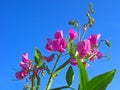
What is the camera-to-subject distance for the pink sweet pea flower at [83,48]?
1.86 m

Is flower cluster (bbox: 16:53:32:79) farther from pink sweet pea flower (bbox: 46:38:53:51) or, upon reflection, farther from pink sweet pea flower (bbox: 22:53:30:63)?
pink sweet pea flower (bbox: 46:38:53:51)

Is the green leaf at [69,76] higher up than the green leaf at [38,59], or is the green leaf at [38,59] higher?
the green leaf at [38,59]

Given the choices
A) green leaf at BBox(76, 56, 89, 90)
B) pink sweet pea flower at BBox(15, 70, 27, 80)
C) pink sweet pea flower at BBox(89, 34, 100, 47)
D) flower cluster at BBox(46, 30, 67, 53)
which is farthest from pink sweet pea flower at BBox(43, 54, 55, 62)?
green leaf at BBox(76, 56, 89, 90)

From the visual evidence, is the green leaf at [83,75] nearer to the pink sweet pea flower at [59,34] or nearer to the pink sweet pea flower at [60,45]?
the pink sweet pea flower at [60,45]

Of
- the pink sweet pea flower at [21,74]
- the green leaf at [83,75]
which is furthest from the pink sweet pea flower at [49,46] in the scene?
the green leaf at [83,75]

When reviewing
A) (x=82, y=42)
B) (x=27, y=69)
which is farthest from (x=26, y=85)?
(x=82, y=42)

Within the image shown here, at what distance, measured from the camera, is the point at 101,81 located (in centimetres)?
131

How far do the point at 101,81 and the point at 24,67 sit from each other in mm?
849

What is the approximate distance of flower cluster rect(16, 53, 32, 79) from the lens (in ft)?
6.51

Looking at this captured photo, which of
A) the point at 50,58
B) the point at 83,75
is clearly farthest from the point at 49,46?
the point at 83,75

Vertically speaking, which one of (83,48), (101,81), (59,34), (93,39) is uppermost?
(59,34)

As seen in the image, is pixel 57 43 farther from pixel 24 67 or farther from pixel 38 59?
pixel 24 67

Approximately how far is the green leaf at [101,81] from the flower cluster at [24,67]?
724 millimetres

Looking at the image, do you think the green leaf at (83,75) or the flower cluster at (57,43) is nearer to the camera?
the green leaf at (83,75)
